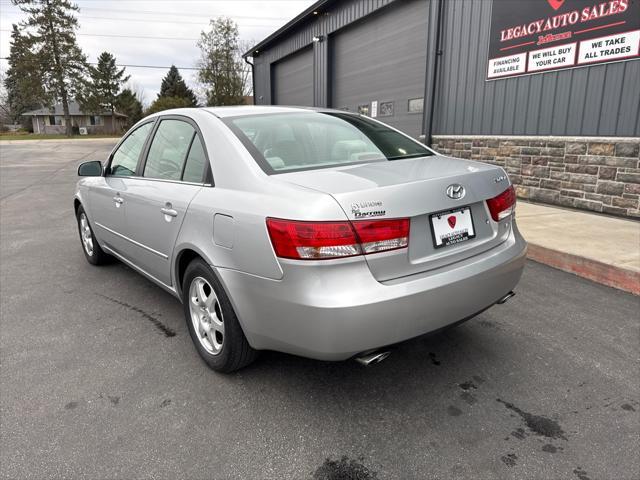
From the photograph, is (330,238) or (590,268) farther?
(590,268)

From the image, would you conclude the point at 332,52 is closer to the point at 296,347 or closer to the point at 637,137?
the point at 637,137

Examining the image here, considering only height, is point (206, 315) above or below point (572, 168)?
below

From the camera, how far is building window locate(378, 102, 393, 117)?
11.6 metres

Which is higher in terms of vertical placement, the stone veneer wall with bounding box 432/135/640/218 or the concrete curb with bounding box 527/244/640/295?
the stone veneer wall with bounding box 432/135/640/218

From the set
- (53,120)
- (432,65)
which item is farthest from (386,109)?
(53,120)

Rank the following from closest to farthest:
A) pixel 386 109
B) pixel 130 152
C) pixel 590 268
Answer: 1. pixel 130 152
2. pixel 590 268
3. pixel 386 109

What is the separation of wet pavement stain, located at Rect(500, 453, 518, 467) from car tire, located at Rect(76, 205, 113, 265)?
414 centimetres

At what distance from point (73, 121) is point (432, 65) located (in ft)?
257

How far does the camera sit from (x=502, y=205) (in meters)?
2.65

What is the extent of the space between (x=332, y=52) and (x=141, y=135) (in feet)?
37.9

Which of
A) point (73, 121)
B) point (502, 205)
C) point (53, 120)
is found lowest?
point (502, 205)

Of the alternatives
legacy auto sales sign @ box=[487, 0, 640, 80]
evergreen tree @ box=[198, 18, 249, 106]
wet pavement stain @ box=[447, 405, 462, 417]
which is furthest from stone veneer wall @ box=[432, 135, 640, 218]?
evergreen tree @ box=[198, 18, 249, 106]

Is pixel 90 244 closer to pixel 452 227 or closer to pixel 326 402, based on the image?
pixel 326 402

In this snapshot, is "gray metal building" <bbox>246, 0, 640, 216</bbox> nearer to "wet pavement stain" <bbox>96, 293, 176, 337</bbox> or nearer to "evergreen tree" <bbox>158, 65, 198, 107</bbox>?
"wet pavement stain" <bbox>96, 293, 176, 337</bbox>
